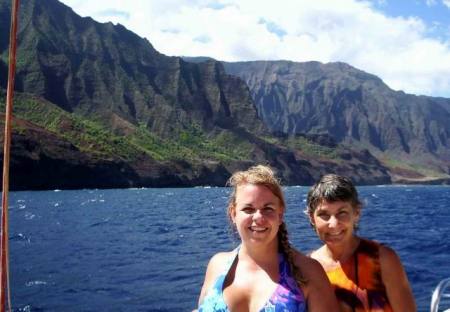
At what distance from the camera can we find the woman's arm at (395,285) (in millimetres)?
3791

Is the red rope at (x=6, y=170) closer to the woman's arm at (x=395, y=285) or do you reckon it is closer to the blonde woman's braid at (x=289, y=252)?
Answer: the blonde woman's braid at (x=289, y=252)

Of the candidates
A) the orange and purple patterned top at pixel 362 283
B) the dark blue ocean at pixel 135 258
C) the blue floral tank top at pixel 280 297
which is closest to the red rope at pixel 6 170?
the blue floral tank top at pixel 280 297

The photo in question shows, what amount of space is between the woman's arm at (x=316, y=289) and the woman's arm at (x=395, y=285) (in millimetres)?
601

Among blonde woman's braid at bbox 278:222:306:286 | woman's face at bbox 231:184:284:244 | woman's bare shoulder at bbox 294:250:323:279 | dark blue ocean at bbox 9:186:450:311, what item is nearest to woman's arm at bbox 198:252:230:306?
woman's face at bbox 231:184:284:244

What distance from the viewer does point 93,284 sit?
67.2 feet

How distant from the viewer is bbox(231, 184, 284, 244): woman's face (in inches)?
135

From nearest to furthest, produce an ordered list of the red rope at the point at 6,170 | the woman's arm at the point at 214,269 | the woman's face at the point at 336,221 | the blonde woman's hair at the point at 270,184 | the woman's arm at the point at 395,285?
the red rope at the point at 6,170, the blonde woman's hair at the point at 270,184, the woman's arm at the point at 214,269, the woman's arm at the point at 395,285, the woman's face at the point at 336,221

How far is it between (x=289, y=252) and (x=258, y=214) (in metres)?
0.31

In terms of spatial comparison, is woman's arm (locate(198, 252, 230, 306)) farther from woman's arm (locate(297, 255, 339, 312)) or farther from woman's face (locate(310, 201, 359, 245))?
woman's face (locate(310, 201, 359, 245))

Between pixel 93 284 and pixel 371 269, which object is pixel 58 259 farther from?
pixel 371 269

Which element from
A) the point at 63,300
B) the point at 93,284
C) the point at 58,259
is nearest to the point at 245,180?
the point at 63,300

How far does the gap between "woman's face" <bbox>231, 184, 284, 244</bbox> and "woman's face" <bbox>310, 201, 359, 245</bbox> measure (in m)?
0.64

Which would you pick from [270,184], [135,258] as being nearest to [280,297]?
[270,184]

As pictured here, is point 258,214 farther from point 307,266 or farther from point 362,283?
point 362,283
